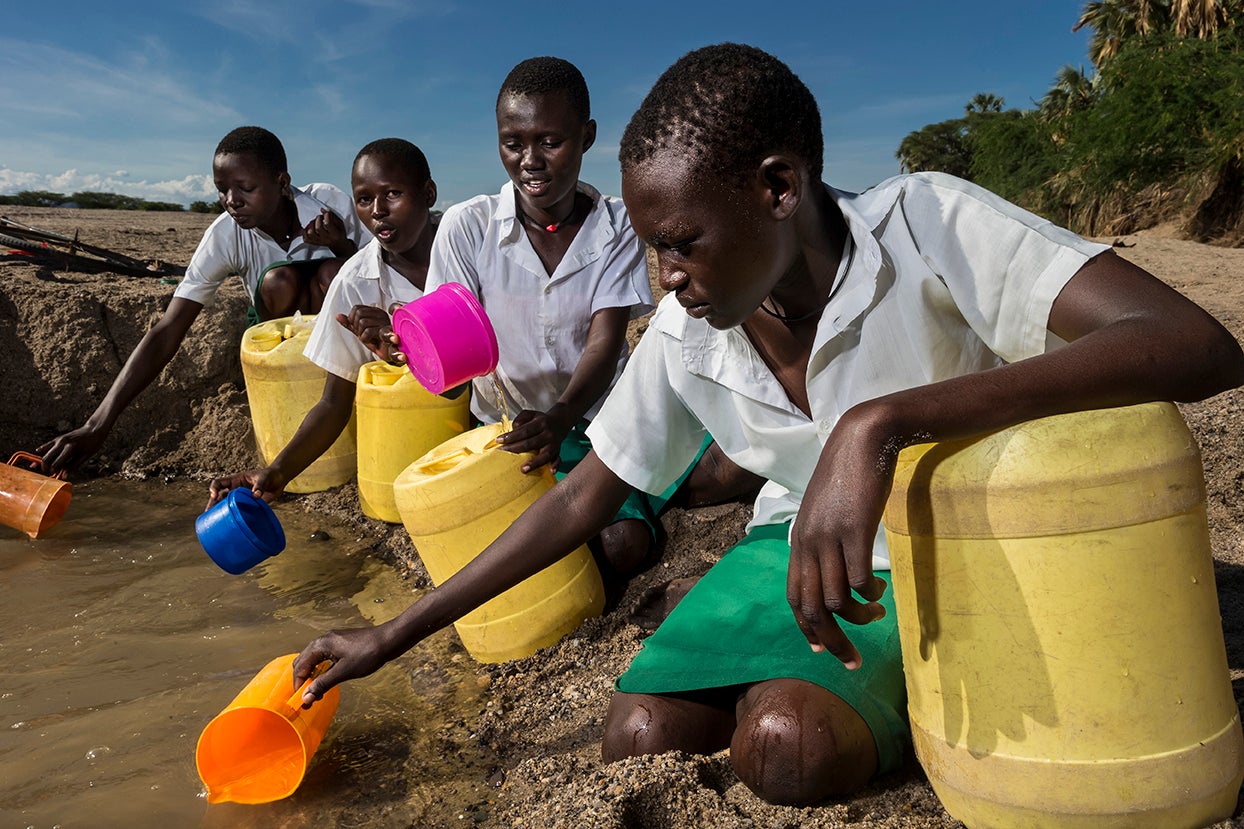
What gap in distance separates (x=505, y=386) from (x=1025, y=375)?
7.53 feet

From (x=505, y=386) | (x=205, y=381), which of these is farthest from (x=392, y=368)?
(x=205, y=381)

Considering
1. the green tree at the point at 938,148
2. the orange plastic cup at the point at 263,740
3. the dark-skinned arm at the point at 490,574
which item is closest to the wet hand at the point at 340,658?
the dark-skinned arm at the point at 490,574

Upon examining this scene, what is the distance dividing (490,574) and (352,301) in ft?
6.94

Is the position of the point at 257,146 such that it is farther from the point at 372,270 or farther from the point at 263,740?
the point at 263,740

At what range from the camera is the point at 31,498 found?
3.38 m

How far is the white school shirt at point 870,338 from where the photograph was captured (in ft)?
4.69

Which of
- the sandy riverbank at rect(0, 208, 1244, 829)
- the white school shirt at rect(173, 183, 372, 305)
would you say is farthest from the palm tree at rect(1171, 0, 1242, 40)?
the white school shirt at rect(173, 183, 372, 305)

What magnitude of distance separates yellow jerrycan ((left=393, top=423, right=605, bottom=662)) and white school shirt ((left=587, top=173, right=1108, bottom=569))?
64 centimetres

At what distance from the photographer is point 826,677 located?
1.60 metres

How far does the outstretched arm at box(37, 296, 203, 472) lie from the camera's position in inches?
140

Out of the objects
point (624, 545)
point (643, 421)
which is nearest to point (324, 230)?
point (624, 545)

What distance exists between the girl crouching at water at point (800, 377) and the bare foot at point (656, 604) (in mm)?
611

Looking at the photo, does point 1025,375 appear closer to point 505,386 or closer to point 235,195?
point 505,386

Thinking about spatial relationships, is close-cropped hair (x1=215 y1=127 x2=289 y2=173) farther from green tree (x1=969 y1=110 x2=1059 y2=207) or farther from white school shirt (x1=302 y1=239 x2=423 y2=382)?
green tree (x1=969 y1=110 x2=1059 y2=207)
